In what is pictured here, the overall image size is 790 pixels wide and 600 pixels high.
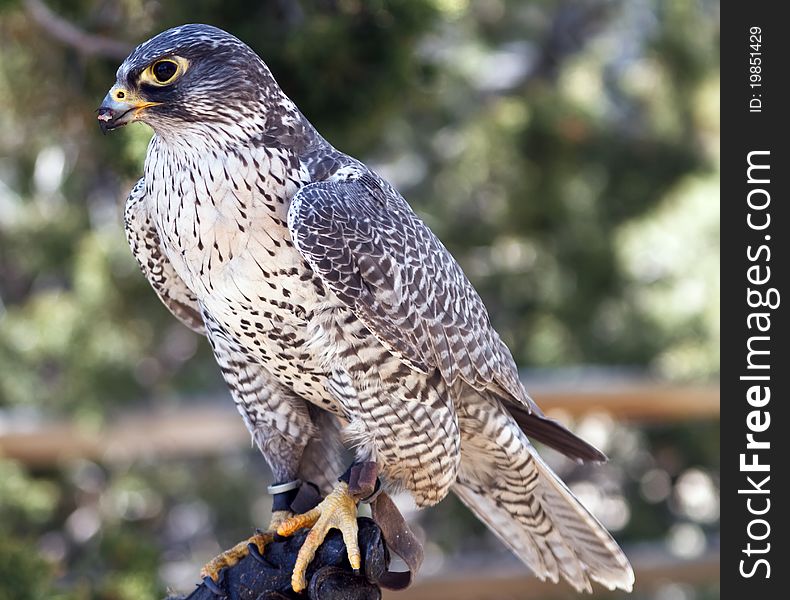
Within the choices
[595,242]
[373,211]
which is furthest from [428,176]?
[373,211]

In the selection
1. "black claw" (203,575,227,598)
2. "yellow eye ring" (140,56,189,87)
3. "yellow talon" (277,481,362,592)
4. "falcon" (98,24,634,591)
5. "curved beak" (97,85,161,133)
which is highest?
"yellow eye ring" (140,56,189,87)

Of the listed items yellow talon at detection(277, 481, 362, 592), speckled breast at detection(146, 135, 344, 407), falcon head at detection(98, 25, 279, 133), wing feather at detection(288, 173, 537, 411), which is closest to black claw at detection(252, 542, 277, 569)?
yellow talon at detection(277, 481, 362, 592)

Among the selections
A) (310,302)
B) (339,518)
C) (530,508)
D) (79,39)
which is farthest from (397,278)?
(79,39)

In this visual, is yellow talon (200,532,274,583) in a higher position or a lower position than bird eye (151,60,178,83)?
lower

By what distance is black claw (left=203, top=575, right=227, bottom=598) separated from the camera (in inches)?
105

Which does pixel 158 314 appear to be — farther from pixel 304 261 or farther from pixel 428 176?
pixel 304 261

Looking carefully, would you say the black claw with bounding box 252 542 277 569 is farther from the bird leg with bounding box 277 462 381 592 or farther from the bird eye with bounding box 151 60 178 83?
the bird eye with bounding box 151 60 178 83

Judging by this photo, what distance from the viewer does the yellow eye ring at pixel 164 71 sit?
93.0 inches

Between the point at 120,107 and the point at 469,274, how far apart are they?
5062 mm

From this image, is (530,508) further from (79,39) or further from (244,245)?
A: (79,39)

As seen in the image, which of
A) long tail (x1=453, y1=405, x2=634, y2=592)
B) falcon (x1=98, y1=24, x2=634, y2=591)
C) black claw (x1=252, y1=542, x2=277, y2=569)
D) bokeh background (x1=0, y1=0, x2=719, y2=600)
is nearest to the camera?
falcon (x1=98, y1=24, x2=634, y2=591)

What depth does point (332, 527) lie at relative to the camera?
101 inches

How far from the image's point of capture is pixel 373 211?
8.64ft

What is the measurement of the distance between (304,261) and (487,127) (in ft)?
14.3
